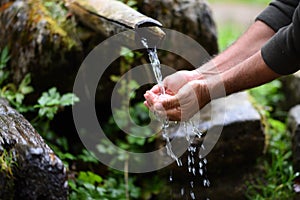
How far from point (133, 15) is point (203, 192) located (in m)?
1.15

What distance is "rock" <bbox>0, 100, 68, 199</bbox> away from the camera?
78.5 inches

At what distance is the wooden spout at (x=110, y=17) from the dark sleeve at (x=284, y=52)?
0.48 m

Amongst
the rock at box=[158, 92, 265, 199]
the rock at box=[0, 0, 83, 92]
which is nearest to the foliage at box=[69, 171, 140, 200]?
the rock at box=[158, 92, 265, 199]

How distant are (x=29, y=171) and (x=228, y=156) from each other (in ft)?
5.17

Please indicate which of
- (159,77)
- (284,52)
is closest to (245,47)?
(159,77)

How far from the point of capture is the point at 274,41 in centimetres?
236

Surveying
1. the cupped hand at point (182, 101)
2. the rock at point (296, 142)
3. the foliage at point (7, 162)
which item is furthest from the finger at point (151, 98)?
the rock at point (296, 142)

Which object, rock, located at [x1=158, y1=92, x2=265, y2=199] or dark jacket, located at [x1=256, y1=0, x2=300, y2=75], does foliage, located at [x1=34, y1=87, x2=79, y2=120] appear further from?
dark jacket, located at [x1=256, y1=0, x2=300, y2=75]

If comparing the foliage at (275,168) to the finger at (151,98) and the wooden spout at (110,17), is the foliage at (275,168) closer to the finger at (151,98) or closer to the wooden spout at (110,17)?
the finger at (151,98)

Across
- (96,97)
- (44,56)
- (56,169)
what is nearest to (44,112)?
(44,56)

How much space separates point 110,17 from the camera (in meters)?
2.75

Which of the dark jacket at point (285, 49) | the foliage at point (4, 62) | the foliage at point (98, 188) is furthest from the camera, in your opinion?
the foliage at point (4, 62)

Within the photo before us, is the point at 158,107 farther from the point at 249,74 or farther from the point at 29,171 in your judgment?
the point at 29,171

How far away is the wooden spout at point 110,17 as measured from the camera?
247 cm
